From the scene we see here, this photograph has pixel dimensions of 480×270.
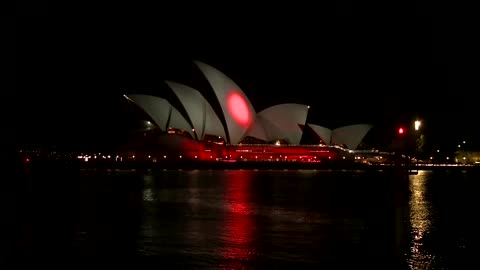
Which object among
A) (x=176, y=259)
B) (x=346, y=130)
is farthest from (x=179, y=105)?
(x=176, y=259)

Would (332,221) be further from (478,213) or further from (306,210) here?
(478,213)

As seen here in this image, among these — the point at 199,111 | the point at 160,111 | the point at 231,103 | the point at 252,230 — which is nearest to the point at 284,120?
the point at 231,103

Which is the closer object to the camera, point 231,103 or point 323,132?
point 231,103

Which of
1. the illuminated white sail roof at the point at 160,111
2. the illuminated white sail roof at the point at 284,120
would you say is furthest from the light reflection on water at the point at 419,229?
the illuminated white sail roof at the point at 284,120

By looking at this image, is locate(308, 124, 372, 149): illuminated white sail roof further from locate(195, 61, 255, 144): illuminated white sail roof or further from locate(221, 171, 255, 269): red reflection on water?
locate(221, 171, 255, 269): red reflection on water

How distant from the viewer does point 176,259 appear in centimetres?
1128

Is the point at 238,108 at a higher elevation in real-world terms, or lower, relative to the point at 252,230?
higher

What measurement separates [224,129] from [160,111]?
8.04 metres

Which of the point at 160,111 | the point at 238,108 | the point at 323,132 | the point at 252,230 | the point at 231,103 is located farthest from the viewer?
the point at 323,132

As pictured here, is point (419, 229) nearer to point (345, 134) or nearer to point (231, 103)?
point (231, 103)

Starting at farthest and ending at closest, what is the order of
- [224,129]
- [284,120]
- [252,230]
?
[284,120] → [224,129] → [252,230]

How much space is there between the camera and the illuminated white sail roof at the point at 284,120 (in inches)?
2906

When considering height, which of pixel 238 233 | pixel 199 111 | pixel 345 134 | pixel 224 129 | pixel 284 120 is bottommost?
pixel 238 233

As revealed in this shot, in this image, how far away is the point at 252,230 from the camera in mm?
15203
